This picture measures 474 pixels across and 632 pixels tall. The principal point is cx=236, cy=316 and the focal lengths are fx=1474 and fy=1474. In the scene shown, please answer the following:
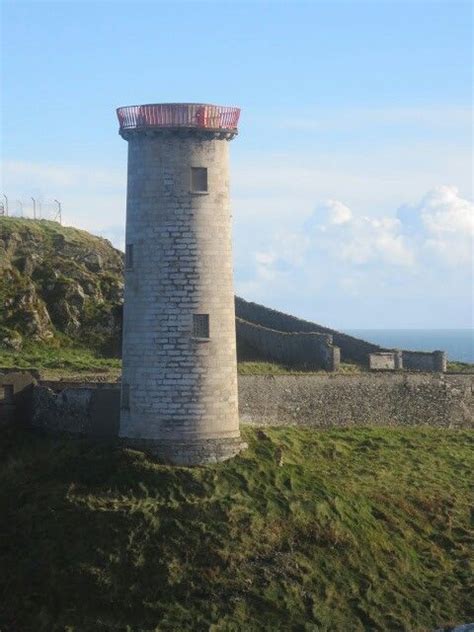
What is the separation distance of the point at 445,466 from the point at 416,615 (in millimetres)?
11373

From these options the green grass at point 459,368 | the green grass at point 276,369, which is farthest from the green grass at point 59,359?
the green grass at point 459,368

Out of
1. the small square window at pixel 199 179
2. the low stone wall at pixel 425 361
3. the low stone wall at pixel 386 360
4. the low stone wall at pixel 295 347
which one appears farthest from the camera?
the low stone wall at pixel 425 361

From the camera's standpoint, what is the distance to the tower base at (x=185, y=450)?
38.8m

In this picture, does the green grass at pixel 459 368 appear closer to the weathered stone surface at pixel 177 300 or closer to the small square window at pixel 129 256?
the weathered stone surface at pixel 177 300

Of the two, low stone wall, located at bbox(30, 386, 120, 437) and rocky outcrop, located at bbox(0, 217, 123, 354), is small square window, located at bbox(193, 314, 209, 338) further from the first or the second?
rocky outcrop, located at bbox(0, 217, 123, 354)

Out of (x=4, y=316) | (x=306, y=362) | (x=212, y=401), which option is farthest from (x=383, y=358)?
(x=212, y=401)

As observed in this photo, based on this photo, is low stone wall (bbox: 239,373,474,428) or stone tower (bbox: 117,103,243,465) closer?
stone tower (bbox: 117,103,243,465)

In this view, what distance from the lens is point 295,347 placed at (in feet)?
180

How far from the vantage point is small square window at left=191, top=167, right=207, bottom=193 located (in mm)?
39406

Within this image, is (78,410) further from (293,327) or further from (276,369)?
(293,327)

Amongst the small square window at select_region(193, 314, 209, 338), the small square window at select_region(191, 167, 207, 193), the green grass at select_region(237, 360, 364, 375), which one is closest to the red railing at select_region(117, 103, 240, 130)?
the small square window at select_region(191, 167, 207, 193)

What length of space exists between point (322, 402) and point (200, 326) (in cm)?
1080

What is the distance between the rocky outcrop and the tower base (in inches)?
734

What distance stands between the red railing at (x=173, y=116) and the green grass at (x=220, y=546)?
8.77 m
